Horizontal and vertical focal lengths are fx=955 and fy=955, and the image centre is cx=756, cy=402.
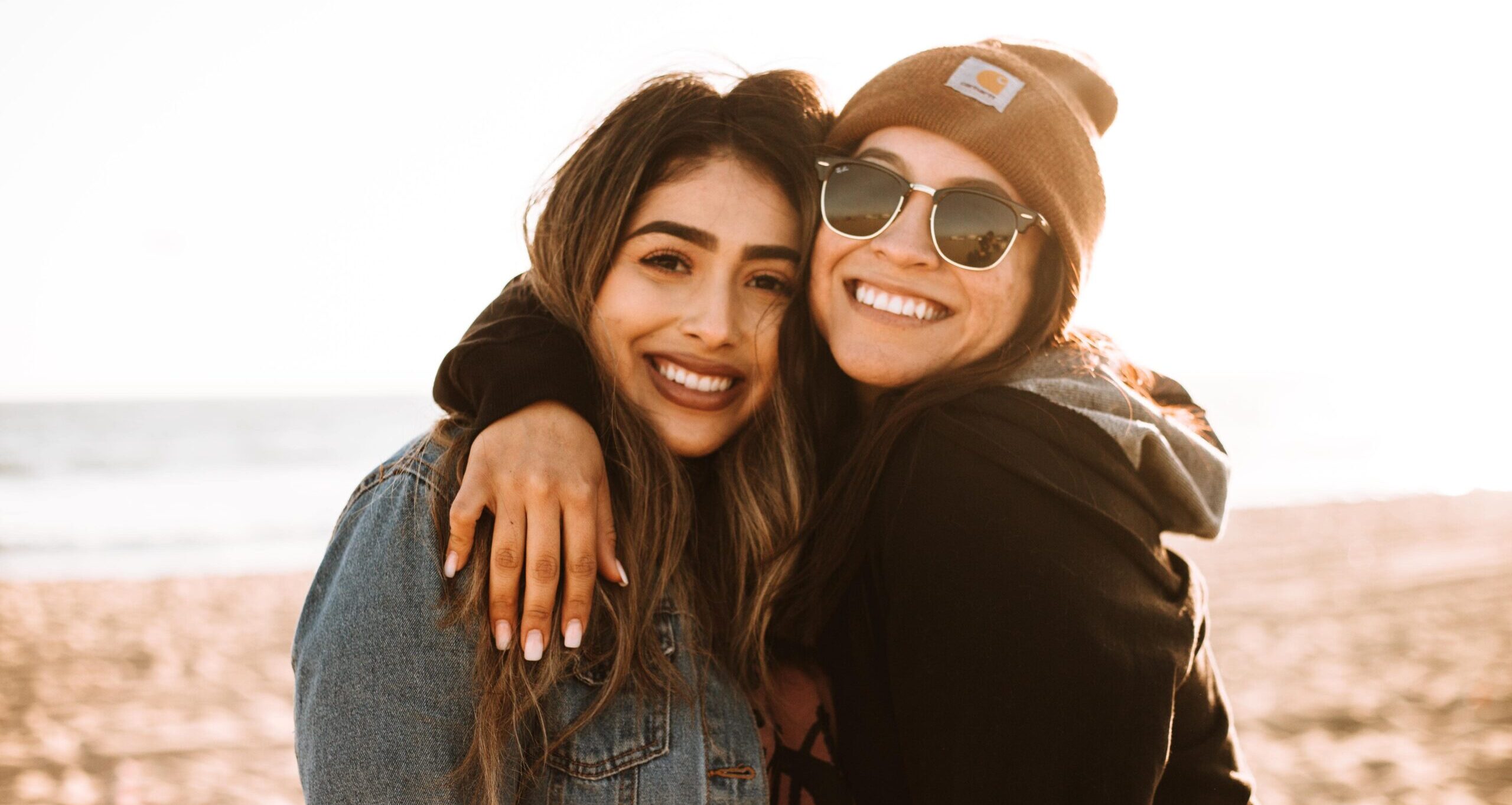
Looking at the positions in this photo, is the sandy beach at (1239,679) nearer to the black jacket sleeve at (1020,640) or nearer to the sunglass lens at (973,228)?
the black jacket sleeve at (1020,640)

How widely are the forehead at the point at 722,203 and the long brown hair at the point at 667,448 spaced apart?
27mm

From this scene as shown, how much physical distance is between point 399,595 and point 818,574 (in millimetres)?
970

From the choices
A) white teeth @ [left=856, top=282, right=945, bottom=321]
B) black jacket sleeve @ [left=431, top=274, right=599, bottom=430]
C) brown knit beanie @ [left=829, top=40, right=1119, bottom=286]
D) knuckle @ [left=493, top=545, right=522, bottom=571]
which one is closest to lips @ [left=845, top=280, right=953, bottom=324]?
white teeth @ [left=856, top=282, right=945, bottom=321]

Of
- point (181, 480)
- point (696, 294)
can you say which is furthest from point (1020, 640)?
point (181, 480)

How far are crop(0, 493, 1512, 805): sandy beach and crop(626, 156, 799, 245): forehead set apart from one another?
190 inches

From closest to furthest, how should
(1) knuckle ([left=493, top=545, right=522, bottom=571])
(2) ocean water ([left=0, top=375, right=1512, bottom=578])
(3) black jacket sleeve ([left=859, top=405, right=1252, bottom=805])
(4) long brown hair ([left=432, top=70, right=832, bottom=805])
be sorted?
1. (3) black jacket sleeve ([left=859, top=405, right=1252, bottom=805])
2. (1) knuckle ([left=493, top=545, right=522, bottom=571])
3. (4) long brown hair ([left=432, top=70, right=832, bottom=805])
4. (2) ocean water ([left=0, top=375, right=1512, bottom=578])

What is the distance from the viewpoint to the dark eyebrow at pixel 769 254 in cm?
256

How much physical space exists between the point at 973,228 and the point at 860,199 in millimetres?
298

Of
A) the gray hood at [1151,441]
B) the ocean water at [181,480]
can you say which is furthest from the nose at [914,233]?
the ocean water at [181,480]

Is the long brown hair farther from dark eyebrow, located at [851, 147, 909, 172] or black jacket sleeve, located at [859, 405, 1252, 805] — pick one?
black jacket sleeve, located at [859, 405, 1252, 805]

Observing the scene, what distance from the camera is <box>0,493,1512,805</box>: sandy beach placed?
574 cm

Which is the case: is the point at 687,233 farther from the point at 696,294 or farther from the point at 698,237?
the point at 696,294

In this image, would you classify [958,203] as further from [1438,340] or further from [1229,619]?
[1438,340]

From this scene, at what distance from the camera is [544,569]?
205 centimetres
